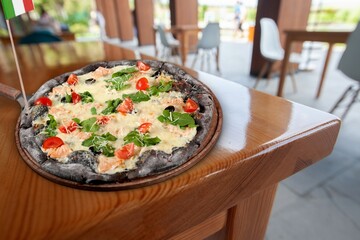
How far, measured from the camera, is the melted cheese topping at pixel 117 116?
0.51 metres

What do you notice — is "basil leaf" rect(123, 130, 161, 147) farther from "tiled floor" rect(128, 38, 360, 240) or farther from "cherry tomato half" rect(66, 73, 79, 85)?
"tiled floor" rect(128, 38, 360, 240)

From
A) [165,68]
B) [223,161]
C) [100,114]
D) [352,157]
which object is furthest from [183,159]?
[352,157]

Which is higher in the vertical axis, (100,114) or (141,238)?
(100,114)

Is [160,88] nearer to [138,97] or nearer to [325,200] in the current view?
[138,97]

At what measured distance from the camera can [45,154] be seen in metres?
0.52

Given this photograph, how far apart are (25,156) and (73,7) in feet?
56.3

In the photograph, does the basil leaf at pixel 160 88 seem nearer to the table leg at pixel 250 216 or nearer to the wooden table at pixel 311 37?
the table leg at pixel 250 216

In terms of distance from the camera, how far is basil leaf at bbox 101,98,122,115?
2.17 feet

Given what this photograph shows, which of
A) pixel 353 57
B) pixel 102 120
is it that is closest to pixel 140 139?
pixel 102 120

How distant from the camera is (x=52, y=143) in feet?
1.74

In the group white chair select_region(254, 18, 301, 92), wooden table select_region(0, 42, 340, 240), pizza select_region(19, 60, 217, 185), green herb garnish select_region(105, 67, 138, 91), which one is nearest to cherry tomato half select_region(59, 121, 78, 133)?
pizza select_region(19, 60, 217, 185)

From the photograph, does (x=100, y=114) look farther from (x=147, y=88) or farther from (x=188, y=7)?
(x=188, y=7)

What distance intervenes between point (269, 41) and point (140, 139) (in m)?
3.29

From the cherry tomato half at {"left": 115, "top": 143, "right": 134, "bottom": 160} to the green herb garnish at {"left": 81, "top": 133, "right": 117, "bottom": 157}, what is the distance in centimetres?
2
